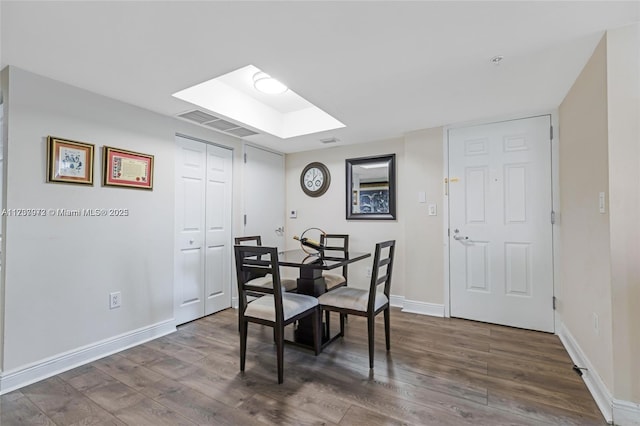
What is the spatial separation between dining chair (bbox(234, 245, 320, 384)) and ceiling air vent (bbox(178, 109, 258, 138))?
1490mm

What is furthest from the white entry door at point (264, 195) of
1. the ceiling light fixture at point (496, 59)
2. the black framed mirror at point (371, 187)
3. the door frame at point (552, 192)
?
the ceiling light fixture at point (496, 59)

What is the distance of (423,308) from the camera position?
133 inches

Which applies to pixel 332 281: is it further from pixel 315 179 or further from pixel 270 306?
pixel 315 179

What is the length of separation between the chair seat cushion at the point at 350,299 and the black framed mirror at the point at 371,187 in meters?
1.54

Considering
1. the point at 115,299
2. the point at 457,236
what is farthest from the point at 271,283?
the point at 457,236

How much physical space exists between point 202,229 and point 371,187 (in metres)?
2.13

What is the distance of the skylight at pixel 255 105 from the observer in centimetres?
265

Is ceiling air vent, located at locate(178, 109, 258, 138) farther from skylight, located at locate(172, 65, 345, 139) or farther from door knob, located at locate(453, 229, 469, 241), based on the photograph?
door knob, located at locate(453, 229, 469, 241)

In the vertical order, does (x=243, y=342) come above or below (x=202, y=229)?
below

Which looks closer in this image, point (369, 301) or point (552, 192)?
point (369, 301)

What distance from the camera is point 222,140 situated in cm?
349

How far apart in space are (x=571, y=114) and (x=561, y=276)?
141cm

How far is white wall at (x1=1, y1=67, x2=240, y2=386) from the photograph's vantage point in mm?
1971

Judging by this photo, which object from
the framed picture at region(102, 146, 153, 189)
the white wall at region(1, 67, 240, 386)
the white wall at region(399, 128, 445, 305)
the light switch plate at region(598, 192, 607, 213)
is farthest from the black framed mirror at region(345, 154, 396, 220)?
the framed picture at region(102, 146, 153, 189)
